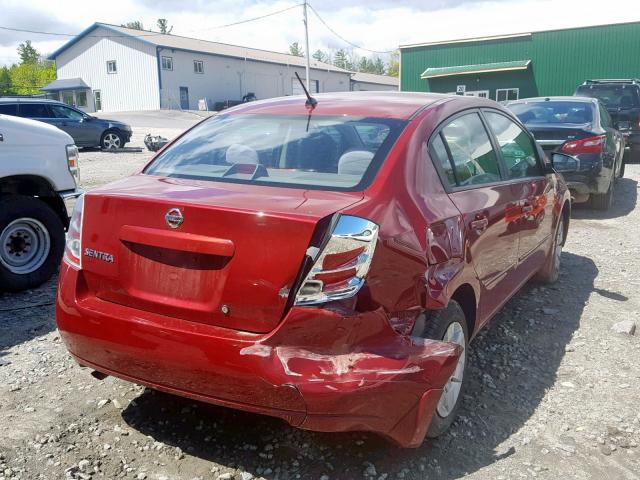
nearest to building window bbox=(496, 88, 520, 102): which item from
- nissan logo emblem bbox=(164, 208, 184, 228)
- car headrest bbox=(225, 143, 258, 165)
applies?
car headrest bbox=(225, 143, 258, 165)

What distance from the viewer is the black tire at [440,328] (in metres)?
2.70

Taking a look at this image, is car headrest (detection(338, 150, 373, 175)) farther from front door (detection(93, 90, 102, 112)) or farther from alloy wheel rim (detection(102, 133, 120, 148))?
front door (detection(93, 90, 102, 112))

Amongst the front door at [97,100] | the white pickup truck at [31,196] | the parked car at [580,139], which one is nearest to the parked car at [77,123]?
the white pickup truck at [31,196]

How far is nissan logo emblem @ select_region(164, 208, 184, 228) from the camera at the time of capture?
249cm

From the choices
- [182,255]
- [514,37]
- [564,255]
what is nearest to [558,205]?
[564,255]

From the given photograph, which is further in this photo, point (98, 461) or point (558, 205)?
point (558, 205)

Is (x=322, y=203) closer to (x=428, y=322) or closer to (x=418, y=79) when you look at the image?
(x=428, y=322)

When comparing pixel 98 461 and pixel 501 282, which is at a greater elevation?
pixel 501 282

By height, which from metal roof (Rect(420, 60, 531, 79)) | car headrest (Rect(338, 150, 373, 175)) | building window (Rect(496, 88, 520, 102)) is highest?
metal roof (Rect(420, 60, 531, 79))

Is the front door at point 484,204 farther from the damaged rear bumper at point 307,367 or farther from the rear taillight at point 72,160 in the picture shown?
the rear taillight at point 72,160

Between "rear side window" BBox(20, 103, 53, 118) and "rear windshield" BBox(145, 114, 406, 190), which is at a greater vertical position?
"rear side window" BBox(20, 103, 53, 118)

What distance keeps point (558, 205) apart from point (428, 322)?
288cm

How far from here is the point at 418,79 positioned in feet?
116

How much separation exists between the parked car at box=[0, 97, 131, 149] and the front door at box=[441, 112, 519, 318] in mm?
15745
